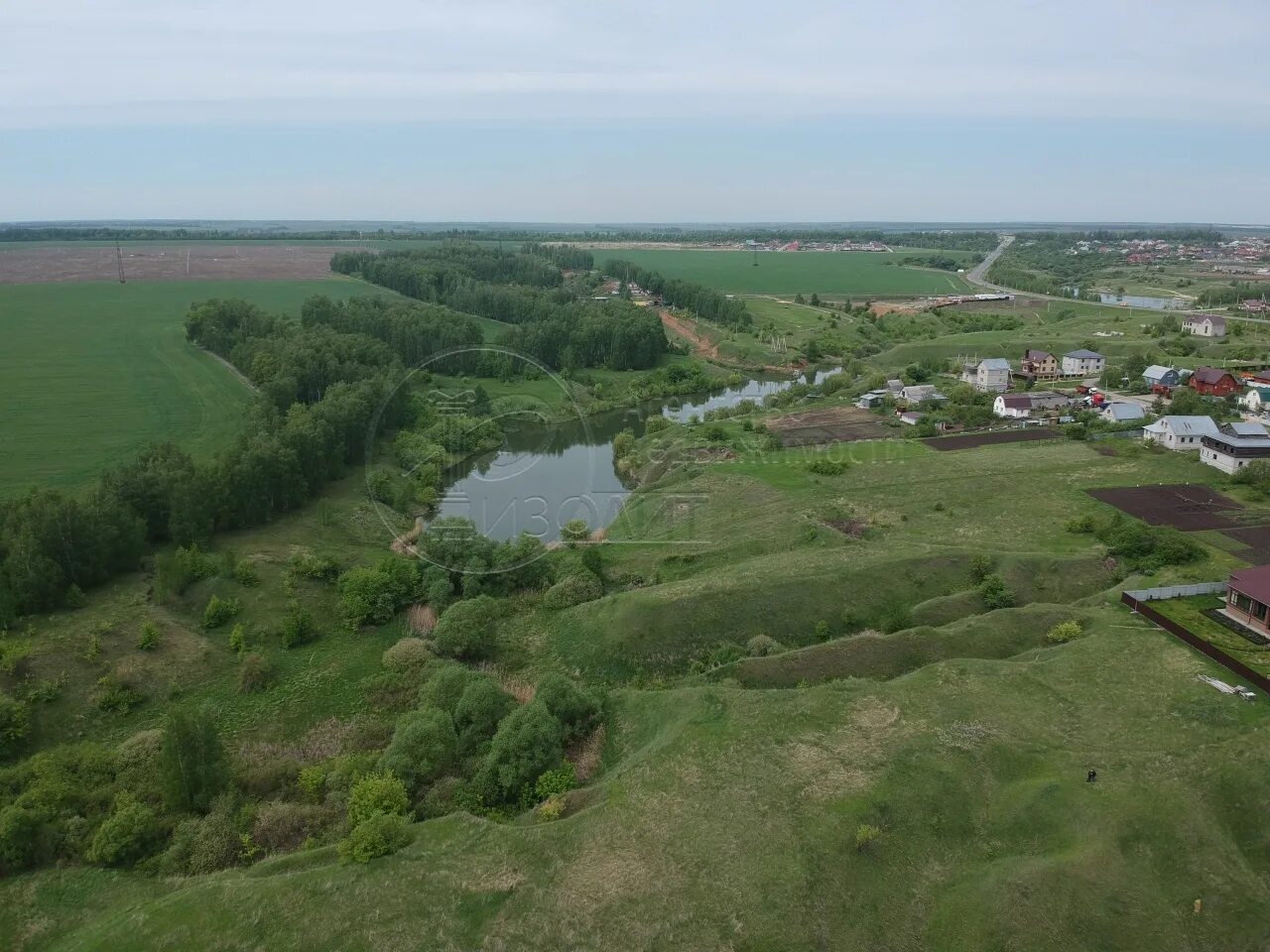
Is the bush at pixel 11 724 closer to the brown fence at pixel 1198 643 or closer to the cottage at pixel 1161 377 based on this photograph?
the brown fence at pixel 1198 643

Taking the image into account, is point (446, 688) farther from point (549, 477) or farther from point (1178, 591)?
point (549, 477)

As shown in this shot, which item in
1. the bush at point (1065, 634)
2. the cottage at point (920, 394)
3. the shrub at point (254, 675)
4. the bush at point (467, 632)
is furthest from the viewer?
the cottage at point (920, 394)

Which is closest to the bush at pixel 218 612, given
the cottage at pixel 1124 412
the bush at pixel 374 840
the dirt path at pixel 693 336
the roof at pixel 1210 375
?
the bush at pixel 374 840

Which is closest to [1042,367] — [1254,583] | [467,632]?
[1254,583]

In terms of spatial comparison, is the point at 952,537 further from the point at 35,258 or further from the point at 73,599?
the point at 35,258

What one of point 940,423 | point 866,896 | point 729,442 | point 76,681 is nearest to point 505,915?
point 866,896
